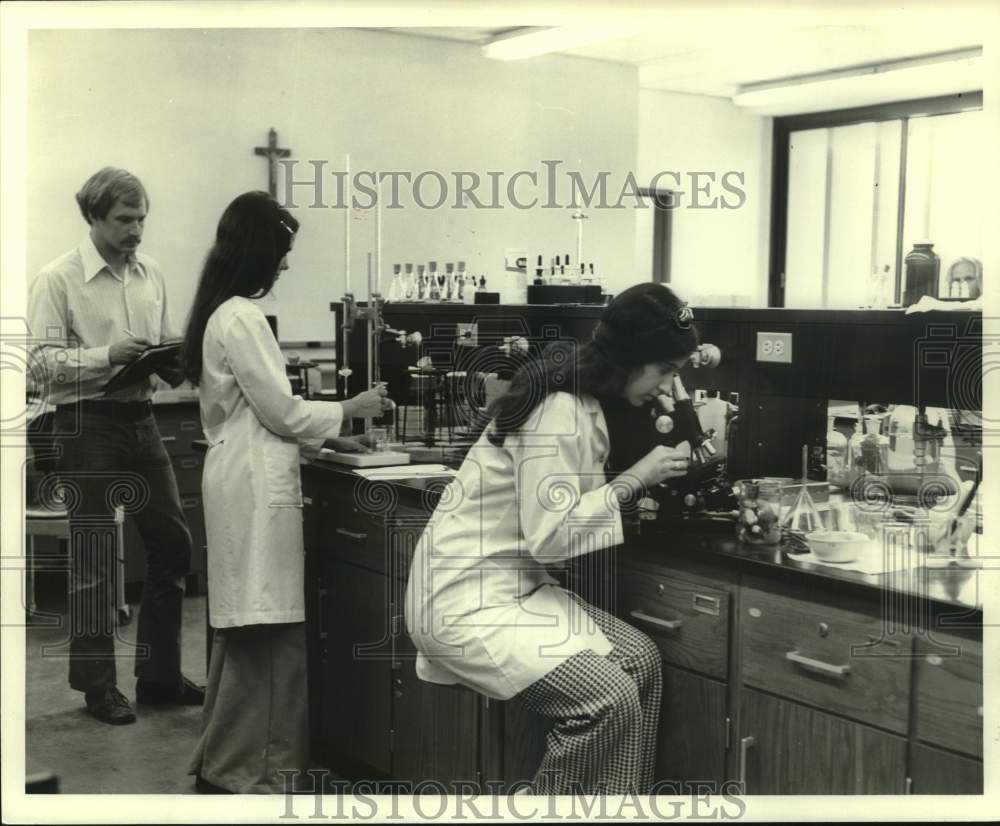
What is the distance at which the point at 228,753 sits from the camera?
3.06m

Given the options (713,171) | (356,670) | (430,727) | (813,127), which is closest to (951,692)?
(430,727)

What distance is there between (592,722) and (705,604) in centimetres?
34

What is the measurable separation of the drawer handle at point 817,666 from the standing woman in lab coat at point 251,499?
4.46 ft

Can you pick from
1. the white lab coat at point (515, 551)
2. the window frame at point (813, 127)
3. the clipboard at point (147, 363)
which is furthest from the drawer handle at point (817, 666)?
the window frame at point (813, 127)

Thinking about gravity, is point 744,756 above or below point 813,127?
below

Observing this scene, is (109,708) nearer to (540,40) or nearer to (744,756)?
(744,756)

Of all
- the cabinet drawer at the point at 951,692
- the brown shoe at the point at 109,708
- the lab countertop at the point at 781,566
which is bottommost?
the brown shoe at the point at 109,708

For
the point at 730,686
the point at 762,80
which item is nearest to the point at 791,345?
the point at 730,686

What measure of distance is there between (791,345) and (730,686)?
91cm

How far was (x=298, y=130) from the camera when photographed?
5.81 metres

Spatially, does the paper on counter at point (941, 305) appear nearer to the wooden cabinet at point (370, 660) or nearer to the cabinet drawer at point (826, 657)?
the cabinet drawer at point (826, 657)

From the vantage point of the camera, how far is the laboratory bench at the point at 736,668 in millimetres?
2023

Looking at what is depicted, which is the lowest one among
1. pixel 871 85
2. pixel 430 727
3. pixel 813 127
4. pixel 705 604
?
pixel 430 727

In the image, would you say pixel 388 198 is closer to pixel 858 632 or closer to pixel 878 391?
pixel 878 391
